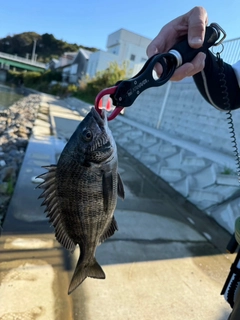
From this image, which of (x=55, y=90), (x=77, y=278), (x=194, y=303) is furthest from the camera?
(x=55, y=90)

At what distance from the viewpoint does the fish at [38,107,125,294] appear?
116cm

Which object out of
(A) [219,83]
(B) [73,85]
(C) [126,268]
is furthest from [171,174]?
(B) [73,85]

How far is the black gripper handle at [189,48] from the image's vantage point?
1181mm

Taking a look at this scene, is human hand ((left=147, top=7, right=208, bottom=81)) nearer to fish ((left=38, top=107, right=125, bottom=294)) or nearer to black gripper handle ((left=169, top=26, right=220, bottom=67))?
black gripper handle ((left=169, top=26, right=220, bottom=67))

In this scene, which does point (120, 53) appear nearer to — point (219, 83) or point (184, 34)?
point (219, 83)

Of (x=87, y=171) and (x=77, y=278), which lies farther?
(x=77, y=278)

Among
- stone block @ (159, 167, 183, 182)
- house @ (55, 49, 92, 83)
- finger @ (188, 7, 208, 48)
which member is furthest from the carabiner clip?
house @ (55, 49, 92, 83)

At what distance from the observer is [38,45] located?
83.2m

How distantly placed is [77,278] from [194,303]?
139 centimetres

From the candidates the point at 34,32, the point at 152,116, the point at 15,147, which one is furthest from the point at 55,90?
the point at 34,32

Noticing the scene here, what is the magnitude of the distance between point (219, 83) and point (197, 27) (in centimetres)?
49

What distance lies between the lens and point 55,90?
37812mm

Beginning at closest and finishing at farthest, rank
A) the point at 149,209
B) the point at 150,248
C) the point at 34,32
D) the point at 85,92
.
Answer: the point at 150,248 → the point at 149,209 → the point at 85,92 → the point at 34,32

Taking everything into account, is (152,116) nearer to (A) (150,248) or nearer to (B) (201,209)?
(B) (201,209)
